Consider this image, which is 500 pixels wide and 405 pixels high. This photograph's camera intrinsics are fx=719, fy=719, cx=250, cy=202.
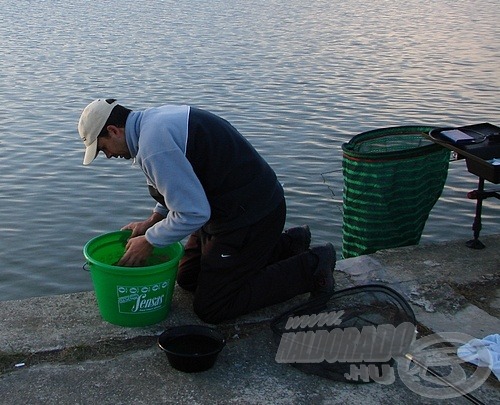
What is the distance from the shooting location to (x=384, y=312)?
3.92 metres

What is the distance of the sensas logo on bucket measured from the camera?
12.4 ft

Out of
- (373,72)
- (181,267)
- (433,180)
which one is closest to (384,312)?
(181,267)

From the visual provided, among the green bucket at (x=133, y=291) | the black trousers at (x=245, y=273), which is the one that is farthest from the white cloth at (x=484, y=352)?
the green bucket at (x=133, y=291)

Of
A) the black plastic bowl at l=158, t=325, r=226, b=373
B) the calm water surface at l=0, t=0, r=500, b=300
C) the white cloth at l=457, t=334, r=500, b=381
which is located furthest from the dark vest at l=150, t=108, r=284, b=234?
the calm water surface at l=0, t=0, r=500, b=300

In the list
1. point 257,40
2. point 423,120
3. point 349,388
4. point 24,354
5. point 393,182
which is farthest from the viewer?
point 257,40

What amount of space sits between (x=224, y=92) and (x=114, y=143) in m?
9.39

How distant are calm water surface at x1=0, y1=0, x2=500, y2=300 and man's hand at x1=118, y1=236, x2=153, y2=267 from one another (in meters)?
2.52

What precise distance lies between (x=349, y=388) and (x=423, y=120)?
839cm

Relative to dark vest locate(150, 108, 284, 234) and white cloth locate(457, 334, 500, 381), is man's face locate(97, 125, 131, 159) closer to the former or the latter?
dark vest locate(150, 108, 284, 234)

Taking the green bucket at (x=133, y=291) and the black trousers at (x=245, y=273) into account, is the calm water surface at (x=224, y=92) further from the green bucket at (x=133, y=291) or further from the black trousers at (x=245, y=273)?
the black trousers at (x=245, y=273)

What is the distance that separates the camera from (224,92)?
12.9 metres

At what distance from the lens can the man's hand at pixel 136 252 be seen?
12.5 ft

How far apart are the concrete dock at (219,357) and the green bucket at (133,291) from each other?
7 cm

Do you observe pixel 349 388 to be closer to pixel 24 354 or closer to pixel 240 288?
pixel 240 288
